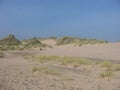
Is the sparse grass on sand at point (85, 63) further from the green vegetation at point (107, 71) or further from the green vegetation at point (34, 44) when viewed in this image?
the green vegetation at point (34, 44)

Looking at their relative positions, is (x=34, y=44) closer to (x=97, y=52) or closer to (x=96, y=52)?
(x=96, y=52)

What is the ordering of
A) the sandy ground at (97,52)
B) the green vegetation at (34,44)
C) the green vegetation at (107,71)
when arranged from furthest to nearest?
the green vegetation at (34,44)
the sandy ground at (97,52)
the green vegetation at (107,71)

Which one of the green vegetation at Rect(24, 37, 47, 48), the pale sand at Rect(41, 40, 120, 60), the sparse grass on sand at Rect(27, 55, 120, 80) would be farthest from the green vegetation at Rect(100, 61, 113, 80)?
the green vegetation at Rect(24, 37, 47, 48)

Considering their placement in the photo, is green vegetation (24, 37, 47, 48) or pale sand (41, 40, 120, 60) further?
green vegetation (24, 37, 47, 48)

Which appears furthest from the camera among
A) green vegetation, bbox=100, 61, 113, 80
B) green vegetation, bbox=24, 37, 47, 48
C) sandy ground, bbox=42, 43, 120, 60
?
green vegetation, bbox=24, 37, 47, 48

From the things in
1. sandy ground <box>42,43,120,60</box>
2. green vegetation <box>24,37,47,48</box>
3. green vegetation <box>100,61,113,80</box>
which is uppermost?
green vegetation <box>24,37,47,48</box>

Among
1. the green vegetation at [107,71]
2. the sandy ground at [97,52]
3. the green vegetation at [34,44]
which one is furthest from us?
the green vegetation at [34,44]

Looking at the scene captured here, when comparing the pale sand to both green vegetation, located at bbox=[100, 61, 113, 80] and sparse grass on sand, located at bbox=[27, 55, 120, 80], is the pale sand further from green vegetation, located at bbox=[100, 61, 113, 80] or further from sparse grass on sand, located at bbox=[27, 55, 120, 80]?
green vegetation, located at bbox=[100, 61, 113, 80]

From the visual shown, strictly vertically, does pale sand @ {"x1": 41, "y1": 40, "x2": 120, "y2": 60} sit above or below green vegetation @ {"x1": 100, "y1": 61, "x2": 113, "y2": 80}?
above

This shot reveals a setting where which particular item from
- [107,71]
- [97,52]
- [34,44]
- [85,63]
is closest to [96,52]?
[97,52]

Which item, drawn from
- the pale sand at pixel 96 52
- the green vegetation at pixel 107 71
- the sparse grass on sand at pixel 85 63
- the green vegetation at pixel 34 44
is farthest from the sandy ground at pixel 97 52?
the green vegetation at pixel 34 44

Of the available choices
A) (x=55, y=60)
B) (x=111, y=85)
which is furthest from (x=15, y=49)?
(x=111, y=85)

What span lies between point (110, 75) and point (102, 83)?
2.16m

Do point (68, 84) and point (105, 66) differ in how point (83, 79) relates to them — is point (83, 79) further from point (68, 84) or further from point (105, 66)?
point (105, 66)
